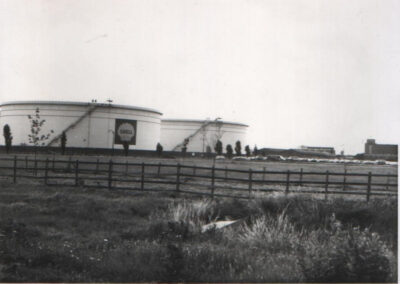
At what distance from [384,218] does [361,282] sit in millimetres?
4914

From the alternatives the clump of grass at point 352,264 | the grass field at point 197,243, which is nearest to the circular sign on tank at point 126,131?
the grass field at point 197,243

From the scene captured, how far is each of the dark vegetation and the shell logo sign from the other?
130 feet

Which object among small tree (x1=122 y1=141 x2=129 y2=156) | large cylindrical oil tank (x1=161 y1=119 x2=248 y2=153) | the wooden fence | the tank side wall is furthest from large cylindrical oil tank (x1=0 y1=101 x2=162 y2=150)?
the wooden fence

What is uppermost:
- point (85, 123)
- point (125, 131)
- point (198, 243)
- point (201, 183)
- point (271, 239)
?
point (85, 123)

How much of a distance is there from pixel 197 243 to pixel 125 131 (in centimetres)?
4632

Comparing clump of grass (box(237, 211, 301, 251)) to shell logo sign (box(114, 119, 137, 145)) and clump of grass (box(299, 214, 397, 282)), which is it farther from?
shell logo sign (box(114, 119, 137, 145))

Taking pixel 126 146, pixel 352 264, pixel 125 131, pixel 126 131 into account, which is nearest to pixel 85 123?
pixel 125 131

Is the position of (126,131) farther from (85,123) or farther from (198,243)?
(198,243)

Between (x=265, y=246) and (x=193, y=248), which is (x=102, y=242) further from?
(x=265, y=246)

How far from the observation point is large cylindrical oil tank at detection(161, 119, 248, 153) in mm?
67875

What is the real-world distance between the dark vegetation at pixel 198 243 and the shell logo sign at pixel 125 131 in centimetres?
3957

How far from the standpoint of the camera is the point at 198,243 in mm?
7906

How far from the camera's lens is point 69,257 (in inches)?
269

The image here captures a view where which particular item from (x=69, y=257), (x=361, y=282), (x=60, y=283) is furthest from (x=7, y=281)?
(x=361, y=282)
